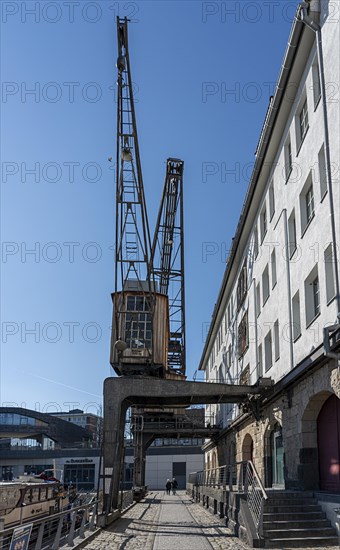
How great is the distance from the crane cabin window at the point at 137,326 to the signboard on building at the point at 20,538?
2330 cm

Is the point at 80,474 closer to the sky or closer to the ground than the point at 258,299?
closer to the ground

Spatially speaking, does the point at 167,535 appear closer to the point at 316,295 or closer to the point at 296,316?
the point at 296,316

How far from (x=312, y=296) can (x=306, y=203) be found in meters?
2.81

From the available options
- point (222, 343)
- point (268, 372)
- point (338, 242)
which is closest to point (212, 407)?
point (222, 343)

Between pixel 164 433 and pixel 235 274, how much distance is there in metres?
17.3

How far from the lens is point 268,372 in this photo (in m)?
22.3

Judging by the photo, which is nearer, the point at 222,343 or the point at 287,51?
the point at 287,51

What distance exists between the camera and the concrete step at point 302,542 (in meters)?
12.8

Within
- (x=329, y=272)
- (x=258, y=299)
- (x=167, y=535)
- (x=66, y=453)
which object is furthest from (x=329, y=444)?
(x=66, y=453)

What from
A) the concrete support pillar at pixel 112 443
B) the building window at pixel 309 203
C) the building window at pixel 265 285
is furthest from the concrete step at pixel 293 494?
the building window at pixel 265 285

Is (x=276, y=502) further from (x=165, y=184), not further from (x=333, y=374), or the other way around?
(x=165, y=184)

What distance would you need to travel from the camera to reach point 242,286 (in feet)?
96.9

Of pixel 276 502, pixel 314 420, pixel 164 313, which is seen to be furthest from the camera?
pixel 164 313

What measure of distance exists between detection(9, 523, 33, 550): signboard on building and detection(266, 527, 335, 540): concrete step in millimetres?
6374
